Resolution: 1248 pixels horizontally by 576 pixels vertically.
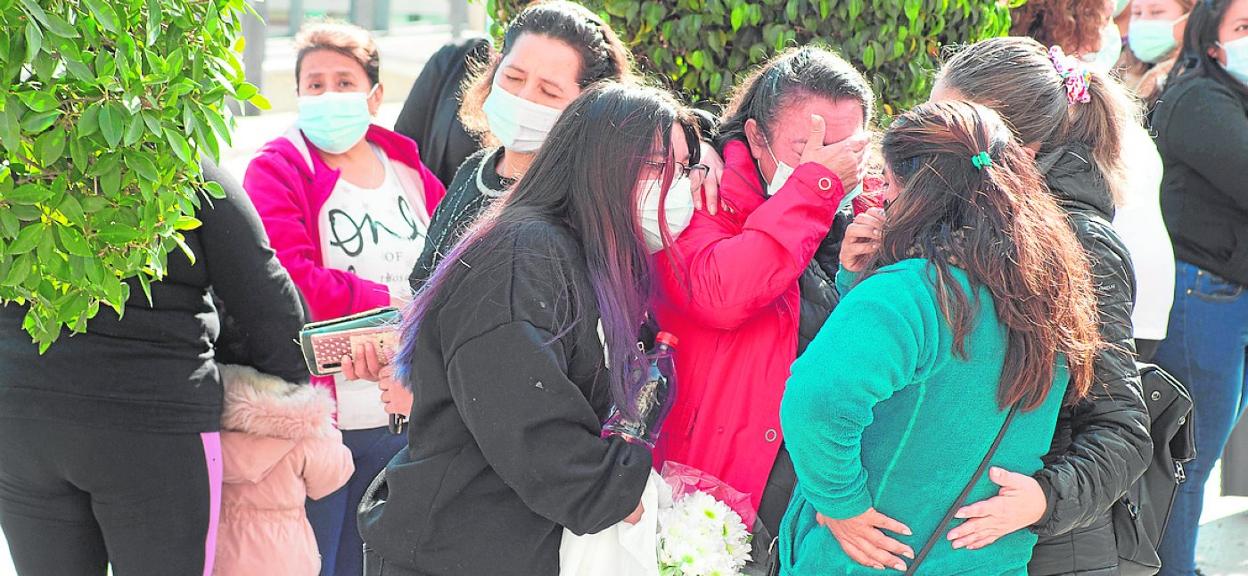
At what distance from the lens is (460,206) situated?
3.03m

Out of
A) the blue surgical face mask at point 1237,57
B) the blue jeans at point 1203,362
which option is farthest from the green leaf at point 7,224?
the blue surgical face mask at point 1237,57

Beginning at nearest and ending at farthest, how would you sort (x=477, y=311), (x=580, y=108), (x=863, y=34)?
1. (x=477, y=311)
2. (x=580, y=108)
3. (x=863, y=34)

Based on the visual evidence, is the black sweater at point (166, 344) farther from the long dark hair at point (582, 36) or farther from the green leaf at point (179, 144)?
the green leaf at point (179, 144)

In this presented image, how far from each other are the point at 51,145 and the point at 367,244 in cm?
168

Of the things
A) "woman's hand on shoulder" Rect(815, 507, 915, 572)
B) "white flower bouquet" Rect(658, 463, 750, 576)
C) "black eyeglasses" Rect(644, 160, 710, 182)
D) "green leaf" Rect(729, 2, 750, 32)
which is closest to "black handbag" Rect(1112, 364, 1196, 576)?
"woman's hand on shoulder" Rect(815, 507, 915, 572)

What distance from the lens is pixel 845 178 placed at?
2475 mm

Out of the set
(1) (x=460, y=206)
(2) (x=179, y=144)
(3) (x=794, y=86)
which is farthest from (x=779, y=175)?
(2) (x=179, y=144)

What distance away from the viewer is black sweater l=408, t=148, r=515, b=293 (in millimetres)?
2928

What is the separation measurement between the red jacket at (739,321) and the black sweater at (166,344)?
1154 mm

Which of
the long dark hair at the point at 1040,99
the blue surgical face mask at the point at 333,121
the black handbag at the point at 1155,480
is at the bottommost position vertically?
the blue surgical face mask at the point at 333,121

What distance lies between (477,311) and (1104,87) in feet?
4.85

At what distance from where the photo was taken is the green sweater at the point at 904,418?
2064 millimetres

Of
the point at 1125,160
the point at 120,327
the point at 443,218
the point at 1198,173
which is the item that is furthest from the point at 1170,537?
the point at 120,327

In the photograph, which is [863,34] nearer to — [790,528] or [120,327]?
[790,528]
